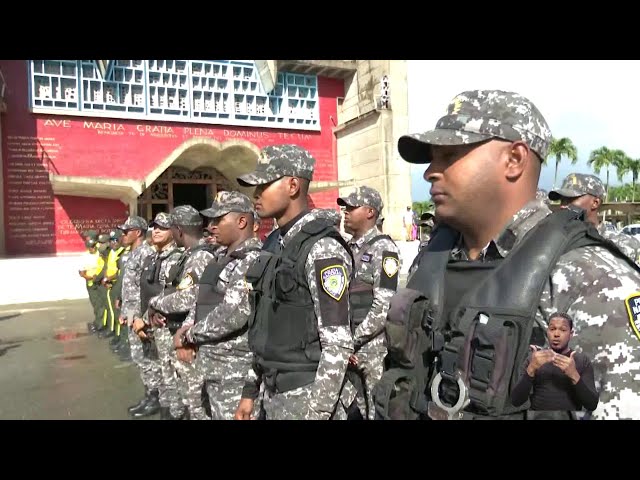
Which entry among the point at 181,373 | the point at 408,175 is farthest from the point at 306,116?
the point at 181,373

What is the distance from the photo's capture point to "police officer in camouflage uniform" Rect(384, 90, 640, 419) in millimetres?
1085

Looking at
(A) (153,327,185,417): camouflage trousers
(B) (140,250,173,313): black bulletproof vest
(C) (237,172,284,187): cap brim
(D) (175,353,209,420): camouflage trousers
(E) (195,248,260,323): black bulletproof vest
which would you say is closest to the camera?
(C) (237,172,284,187): cap brim

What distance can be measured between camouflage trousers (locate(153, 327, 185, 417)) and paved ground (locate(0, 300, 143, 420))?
0.53m

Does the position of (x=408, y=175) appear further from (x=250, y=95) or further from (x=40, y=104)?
(x=40, y=104)

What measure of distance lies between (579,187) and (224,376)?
3017 mm

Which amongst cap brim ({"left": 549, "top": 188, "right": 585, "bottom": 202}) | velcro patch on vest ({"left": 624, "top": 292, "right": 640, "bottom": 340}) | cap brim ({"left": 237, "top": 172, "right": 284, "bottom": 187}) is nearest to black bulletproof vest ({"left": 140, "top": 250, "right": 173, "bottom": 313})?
cap brim ({"left": 237, "top": 172, "right": 284, "bottom": 187})

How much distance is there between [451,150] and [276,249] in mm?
1358

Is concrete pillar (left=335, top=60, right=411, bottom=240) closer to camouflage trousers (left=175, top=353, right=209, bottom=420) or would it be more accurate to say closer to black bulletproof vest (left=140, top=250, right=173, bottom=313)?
black bulletproof vest (left=140, top=250, right=173, bottom=313)

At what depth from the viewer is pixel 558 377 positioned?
3.59 feet

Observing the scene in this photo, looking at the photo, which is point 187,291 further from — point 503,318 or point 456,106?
point 503,318

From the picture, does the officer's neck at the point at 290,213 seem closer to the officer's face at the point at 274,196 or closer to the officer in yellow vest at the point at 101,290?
the officer's face at the point at 274,196

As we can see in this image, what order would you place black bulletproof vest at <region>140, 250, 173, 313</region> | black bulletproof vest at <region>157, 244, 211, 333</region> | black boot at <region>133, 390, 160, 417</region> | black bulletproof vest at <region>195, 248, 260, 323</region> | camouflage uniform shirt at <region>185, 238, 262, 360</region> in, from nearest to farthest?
camouflage uniform shirt at <region>185, 238, 262, 360</region>
black bulletproof vest at <region>195, 248, 260, 323</region>
black bulletproof vest at <region>157, 244, 211, 333</region>
black boot at <region>133, 390, 160, 417</region>
black bulletproof vest at <region>140, 250, 173, 313</region>

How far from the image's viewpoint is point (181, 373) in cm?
369
